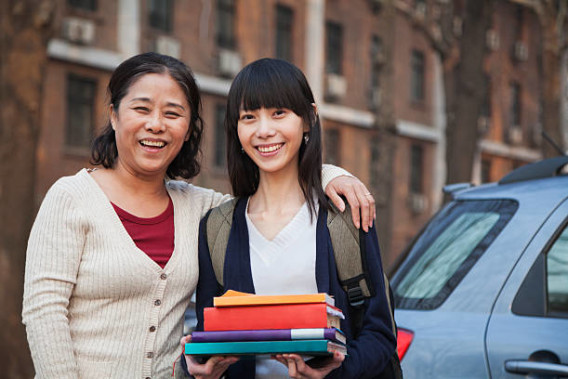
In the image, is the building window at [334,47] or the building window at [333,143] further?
the building window at [334,47]

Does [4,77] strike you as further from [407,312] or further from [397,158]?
[397,158]

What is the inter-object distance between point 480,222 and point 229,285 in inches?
50.6

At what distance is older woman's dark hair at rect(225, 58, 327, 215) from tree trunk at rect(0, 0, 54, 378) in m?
7.02

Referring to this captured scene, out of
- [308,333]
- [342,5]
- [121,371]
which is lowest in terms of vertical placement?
[121,371]

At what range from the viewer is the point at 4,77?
396 inches

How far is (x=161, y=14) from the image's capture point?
23797mm

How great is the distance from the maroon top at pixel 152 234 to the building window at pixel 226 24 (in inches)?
882

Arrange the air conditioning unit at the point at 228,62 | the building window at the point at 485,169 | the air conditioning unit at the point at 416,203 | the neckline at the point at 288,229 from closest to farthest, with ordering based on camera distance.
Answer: the neckline at the point at 288,229, the air conditioning unit at the point at 228,62, the air conditioning unit at the point at 416,203, the building window at the point at 485,169

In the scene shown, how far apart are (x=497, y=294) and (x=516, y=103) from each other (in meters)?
37.3

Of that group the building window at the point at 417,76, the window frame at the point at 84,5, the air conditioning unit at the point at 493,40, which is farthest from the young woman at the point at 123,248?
the air conditioning unit at the point at 493,40

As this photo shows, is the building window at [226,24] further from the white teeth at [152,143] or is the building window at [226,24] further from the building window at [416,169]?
the white teeth at [152,143]

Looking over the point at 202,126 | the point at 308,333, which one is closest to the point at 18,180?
the point at 202,126

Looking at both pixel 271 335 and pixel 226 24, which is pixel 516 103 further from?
pixel 271 335

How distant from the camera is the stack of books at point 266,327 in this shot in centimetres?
268
